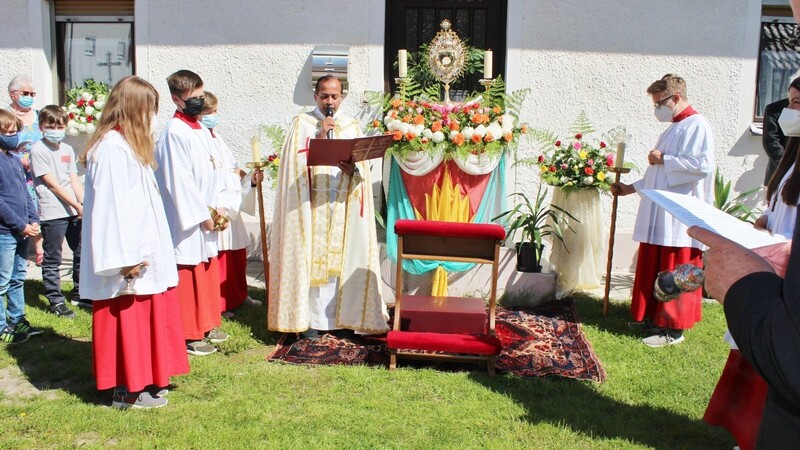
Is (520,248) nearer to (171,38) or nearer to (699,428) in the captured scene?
(699,428)

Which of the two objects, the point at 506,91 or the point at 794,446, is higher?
the point at 506,91

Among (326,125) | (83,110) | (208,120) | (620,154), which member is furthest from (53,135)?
(620,154)

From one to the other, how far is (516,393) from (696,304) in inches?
79.7

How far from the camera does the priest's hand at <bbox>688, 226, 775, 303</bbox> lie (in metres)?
1.56

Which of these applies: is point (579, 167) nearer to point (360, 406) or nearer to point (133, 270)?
point (360, 406)

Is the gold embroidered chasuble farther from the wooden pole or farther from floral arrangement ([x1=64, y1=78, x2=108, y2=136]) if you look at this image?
floral arrangement ([x1=64, y1=78, x2=108, y2=136])

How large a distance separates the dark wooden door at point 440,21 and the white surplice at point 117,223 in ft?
14.7

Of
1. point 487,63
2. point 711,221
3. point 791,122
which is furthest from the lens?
point 487,63

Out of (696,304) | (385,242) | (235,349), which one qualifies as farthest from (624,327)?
(235,349)

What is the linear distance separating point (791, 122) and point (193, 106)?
389cm

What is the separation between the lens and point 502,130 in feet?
22.4

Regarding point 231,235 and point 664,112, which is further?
point 231,235

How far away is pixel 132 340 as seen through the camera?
424 centimetres

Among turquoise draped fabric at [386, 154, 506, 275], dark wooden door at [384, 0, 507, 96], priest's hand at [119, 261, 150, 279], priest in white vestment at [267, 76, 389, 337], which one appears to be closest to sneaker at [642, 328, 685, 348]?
turquoise draped fabric at [386, 154, 506, 275]
